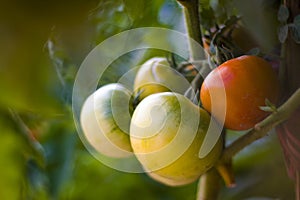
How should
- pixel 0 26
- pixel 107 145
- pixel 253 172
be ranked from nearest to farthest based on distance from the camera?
pixel 0 26, pixel 107 145, pixel 253 172

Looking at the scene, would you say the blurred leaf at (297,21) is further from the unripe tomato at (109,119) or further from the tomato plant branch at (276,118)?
the unripe tomato at (109,119)

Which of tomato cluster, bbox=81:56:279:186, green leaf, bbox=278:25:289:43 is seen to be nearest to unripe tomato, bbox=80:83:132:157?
tomato cluster, bbox=81:56:279:186

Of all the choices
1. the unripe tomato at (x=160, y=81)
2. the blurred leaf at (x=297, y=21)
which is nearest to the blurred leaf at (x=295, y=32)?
the blurred leaf at (x=297, y=21)

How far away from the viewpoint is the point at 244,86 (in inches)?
13.7

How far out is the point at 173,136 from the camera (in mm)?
360

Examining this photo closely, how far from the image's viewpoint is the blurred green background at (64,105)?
13.1 inches

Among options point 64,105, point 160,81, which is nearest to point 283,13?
point 160,81

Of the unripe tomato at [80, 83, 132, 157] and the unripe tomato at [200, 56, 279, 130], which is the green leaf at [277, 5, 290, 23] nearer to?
the unripe tomato at [200, 56, 279, 130]

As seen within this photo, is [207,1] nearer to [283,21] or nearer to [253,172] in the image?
[283,21]

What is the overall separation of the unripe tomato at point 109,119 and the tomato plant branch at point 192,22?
0.07m

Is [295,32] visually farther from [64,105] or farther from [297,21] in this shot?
[64,105]

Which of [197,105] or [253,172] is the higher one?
[197,105]

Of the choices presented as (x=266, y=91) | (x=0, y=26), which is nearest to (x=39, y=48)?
(x=0, y=26)

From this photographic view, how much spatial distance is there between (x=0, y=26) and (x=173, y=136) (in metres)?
0.13
